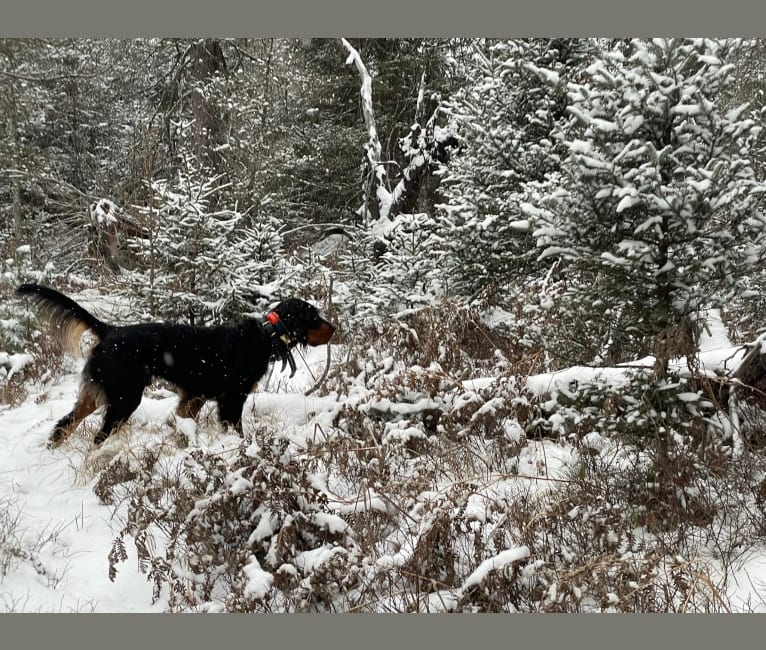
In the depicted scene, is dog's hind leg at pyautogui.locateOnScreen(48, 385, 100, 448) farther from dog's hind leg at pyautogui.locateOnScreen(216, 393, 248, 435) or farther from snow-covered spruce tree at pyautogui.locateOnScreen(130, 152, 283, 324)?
snow-covered spruce tree at pyautogui.locateOnScreen(130, 152, 283, 324)

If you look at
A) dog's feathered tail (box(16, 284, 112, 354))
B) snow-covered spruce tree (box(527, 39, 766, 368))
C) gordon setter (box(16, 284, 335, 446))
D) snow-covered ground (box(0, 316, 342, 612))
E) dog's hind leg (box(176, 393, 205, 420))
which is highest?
snow-covered spruce tree (box(527, 39, 766, 368))

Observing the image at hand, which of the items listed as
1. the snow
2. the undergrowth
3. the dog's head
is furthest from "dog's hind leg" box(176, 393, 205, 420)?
the snow

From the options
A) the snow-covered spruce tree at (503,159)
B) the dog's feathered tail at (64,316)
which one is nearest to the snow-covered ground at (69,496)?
the dog's feathered tail at (64,316)

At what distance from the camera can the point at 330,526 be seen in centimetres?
290

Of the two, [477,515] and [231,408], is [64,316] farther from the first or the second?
[477,515]

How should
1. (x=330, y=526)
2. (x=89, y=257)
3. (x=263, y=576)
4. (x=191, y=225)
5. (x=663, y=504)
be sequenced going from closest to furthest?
(x=263, y=576) < (x=330, y=526) < (x=663, y=504) < (x=191, y=225) < (x=89, y=257)

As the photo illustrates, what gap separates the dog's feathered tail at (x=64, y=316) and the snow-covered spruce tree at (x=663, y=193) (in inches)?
142

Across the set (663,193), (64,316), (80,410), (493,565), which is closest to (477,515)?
(493,565)

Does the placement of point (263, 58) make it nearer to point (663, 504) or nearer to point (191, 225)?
point (191, 225)

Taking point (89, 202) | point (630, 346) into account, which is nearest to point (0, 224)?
point (89, 202)

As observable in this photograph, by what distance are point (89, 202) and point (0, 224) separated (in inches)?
117

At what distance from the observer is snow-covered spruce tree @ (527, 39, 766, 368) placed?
3195 mm

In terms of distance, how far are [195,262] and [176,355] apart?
2.49 metres

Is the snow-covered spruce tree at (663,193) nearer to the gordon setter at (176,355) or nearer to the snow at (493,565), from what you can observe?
the snow at (493,565)
